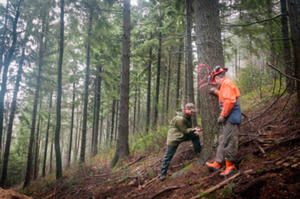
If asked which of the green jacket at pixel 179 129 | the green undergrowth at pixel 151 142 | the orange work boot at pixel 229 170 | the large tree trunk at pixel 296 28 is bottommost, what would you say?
the green undergrowth at pixel 151 142

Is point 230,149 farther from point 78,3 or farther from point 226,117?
point 78,3

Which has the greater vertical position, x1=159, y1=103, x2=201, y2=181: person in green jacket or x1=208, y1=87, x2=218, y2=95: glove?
x1=208, y1=87, x2=218, y2=95: glove

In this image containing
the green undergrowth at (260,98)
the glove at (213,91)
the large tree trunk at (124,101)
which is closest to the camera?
the glove at (213,91)

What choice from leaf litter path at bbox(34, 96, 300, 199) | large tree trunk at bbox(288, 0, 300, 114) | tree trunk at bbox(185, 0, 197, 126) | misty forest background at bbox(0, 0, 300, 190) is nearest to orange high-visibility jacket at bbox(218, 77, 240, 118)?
misty forest background at bbox(0, 0, 300, 190)

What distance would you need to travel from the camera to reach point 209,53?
13.4 ft

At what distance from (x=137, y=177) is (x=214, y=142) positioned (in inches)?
110

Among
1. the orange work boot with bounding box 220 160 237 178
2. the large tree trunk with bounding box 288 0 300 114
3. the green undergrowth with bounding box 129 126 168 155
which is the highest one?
the large tree trunk with bounding box 288 0 300 114

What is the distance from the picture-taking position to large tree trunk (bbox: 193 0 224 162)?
401 centimetres

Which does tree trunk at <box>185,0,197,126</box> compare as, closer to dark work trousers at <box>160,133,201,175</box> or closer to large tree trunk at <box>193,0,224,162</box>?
dark work trousers at <box>160,133,201,175</box>

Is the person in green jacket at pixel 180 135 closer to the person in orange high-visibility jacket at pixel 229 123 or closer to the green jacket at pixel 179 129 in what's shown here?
the green jacket at pixel 179 129

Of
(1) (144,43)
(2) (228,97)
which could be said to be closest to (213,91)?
(2) (228,97)

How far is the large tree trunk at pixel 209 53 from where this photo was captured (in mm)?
4008

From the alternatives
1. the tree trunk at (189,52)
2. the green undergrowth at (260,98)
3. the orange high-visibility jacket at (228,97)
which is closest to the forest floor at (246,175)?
the orange high-visibility jacket at (228,97)

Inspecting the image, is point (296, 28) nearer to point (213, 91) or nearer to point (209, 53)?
point (209, 53)
